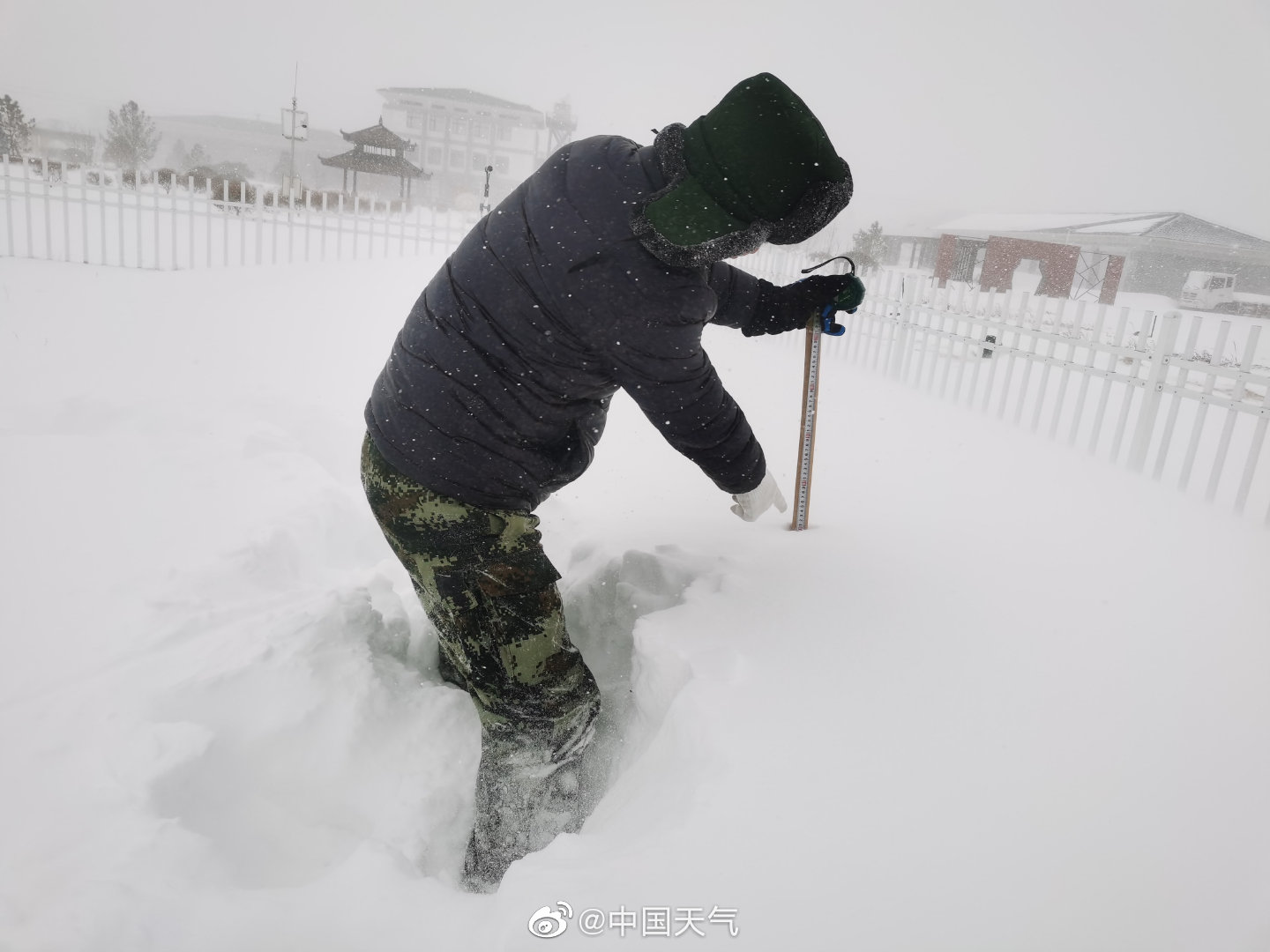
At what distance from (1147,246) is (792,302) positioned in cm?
2196

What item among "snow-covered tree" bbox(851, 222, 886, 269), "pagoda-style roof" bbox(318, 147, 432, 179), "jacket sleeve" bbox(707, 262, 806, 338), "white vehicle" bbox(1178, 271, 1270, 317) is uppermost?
"pagoda-style roof" bbox(318, 147, 432, 179)

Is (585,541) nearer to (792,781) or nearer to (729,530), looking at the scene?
(729,530)

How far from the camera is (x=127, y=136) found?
32531 mm

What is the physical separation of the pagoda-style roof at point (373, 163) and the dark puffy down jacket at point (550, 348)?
1092 inches

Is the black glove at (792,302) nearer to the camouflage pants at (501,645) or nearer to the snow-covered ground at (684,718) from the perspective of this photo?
the snow-covered ground at (684,718)

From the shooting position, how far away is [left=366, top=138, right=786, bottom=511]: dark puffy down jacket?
60.2 inches

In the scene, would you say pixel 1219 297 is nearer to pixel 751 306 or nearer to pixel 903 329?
pixel 903 329

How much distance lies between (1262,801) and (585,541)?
81.1 inches

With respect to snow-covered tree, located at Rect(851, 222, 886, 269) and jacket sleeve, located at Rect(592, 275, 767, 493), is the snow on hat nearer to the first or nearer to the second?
jacket sleeve, located at Rect(592, 275, 767, 493)

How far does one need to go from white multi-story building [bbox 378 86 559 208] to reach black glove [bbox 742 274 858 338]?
42.7 m

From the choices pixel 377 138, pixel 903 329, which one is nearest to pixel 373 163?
pixel 377 138

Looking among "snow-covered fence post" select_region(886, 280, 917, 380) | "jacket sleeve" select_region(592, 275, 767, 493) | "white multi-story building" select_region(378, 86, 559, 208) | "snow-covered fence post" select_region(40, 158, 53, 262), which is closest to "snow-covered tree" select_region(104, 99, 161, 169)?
"white multi-story building" select_region(378, 86, 559, 208)

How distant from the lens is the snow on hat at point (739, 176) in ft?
4.69

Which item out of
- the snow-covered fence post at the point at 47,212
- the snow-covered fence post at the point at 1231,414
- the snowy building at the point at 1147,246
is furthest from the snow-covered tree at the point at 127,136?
the snow-covered fence post at the point at 1231,414
